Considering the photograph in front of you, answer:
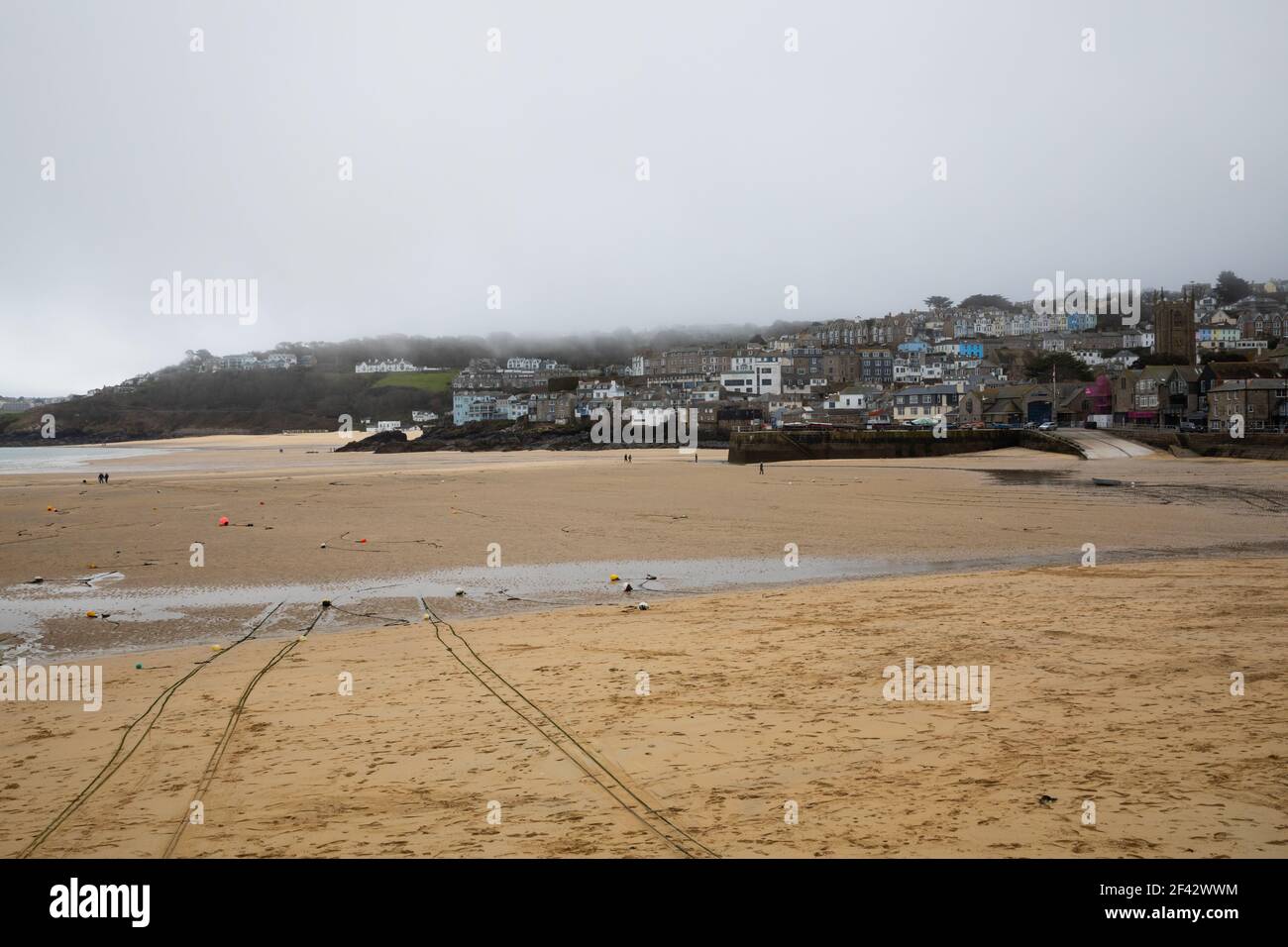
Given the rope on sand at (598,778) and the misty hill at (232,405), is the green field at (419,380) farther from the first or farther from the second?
the rope on sand at (598,778)

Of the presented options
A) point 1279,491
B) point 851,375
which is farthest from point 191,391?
point 1279,491

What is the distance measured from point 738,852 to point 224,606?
32.3ft

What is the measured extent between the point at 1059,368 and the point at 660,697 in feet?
370

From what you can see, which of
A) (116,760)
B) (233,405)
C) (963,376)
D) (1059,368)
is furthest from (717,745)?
(233,405)

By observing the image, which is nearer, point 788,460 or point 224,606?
point 224,606

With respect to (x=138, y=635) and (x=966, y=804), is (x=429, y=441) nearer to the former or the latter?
(x=138, y=635)

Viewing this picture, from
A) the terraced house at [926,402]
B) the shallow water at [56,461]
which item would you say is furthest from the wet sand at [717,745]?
the terraced house at [926,402]

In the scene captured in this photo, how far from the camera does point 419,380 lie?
17600cm

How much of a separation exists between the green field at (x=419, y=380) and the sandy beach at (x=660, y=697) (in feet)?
507

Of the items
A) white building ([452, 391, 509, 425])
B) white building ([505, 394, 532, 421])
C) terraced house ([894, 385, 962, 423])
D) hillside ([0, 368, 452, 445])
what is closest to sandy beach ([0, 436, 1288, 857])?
terraced house ([894, 385, 962, 423])

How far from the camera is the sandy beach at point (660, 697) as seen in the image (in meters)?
4.23

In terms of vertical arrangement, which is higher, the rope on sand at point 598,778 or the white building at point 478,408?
the white building at point 478,408

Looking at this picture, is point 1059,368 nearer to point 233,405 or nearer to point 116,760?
point 116,760
